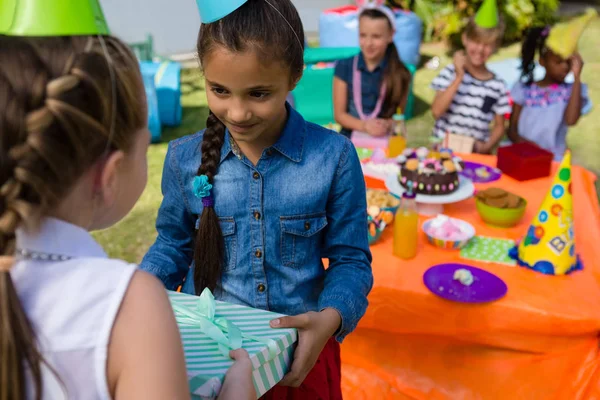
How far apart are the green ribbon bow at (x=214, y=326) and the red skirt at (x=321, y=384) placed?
0.20 m

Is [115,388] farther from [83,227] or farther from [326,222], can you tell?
[326,222]

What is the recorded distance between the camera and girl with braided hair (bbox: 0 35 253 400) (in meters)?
0.51

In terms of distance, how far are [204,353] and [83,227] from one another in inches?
11.9

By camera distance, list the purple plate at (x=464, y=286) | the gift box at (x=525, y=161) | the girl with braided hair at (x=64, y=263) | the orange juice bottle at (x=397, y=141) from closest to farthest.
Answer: the girl with braided hair at (x=64, y=263), the purple plate at (x=464, y=286), the gift box at (x=525, y=161), the orange juice bottle at (x=397, y=141)

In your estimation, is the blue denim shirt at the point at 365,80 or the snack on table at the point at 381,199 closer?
the snack on table at the point at 381,199

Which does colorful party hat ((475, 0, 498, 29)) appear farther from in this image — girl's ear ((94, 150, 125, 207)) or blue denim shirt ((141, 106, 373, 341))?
girl's ear ((94, 150, 125, 207))

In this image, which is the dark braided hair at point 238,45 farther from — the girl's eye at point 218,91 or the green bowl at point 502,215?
the green bowl at point 502,215

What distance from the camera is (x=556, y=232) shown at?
1681 mm

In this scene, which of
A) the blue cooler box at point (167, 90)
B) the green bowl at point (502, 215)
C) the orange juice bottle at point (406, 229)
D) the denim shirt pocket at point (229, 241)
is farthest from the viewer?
the blue cooler box at point (167, 90)

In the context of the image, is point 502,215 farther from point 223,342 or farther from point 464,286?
point 223,342

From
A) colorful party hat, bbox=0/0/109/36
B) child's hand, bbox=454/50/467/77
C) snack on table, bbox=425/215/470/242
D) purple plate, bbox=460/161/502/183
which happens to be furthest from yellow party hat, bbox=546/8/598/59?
colorful party hat, bbox=0/0/109/36

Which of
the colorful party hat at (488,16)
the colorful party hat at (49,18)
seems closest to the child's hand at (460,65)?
the colorful party hat at (488,16)

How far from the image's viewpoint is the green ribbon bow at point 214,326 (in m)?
0.84

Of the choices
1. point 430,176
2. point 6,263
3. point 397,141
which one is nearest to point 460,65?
point 397,141
